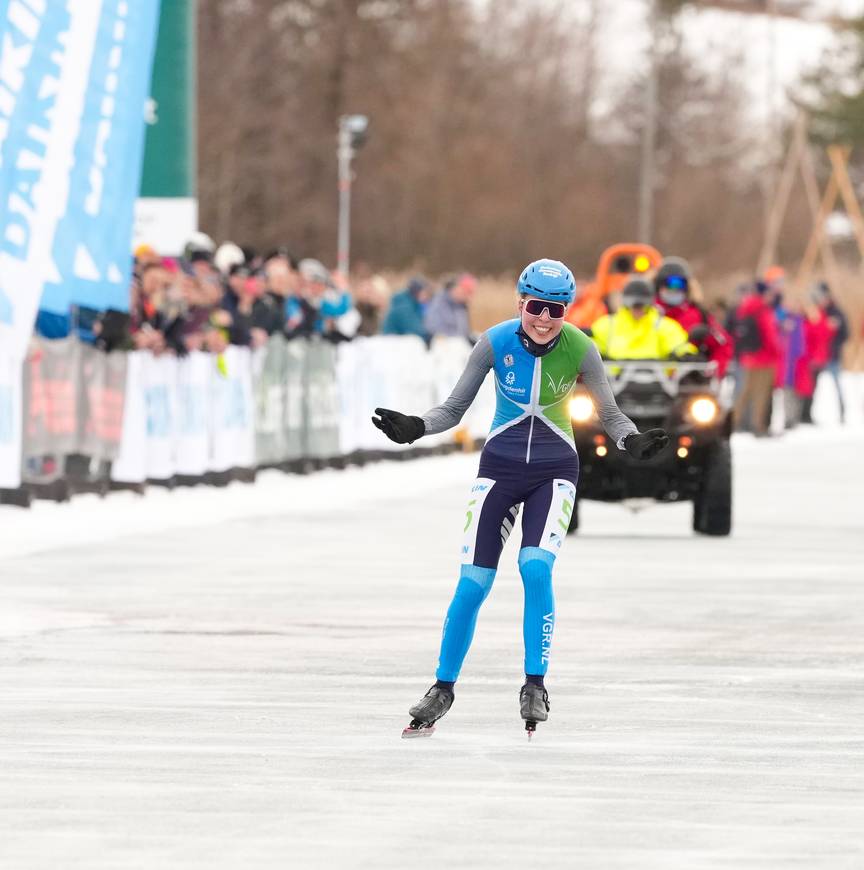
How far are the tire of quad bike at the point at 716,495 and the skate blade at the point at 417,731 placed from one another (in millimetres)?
10040

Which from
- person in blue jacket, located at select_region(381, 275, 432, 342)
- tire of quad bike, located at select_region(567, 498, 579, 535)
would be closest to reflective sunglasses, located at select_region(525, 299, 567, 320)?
tire of quad bike, located at select_region(567, 498, 579, 535)

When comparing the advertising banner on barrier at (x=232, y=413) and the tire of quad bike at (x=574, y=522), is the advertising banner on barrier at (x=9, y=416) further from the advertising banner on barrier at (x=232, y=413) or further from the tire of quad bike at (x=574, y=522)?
the tire of quad bike at (x=574, y=522)

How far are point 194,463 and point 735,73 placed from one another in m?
67.4

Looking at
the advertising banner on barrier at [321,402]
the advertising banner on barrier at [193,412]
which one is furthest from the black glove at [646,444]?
the advertising banner on barrier at [321,402]

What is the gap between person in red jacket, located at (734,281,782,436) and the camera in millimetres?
37969

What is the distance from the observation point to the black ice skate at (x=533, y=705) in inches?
394

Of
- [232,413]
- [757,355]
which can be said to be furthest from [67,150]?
[757,355]

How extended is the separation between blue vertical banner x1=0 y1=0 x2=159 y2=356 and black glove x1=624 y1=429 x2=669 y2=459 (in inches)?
→ 384

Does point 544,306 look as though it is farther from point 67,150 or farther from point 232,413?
point 232,413

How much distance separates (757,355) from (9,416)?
19850 mm

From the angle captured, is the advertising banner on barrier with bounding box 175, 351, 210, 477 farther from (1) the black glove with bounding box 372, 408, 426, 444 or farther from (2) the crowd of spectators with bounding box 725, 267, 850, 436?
(2) the crowd of spectators with bounding box 725, 267, 850, 436

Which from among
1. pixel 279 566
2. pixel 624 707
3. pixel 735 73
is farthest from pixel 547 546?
pixel 735 73

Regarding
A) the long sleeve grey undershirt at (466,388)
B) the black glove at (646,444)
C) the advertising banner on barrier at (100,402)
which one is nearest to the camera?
the long sleeve grey undershirt at (466,388)

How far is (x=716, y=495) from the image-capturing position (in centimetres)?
1989
